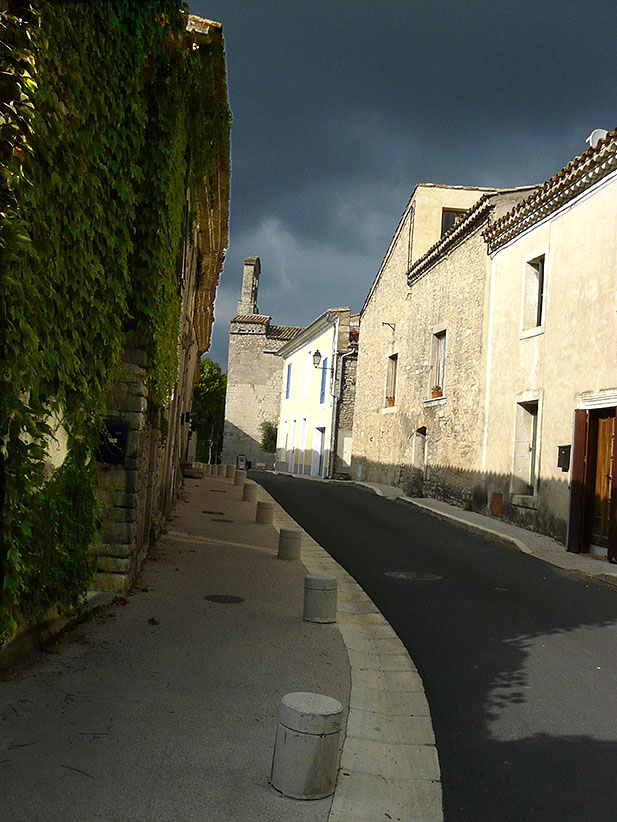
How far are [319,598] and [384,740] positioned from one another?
229 centimetres

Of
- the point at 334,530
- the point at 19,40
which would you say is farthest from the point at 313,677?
the point at 334,530

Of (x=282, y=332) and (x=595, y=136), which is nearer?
(x=595, y=136)

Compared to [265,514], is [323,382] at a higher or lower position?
higher

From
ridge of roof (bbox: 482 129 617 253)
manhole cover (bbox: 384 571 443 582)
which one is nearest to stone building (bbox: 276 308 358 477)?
ridge of roof (bbox: 482 129 617 253)

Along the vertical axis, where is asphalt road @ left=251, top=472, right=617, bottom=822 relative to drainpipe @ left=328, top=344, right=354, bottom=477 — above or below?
below

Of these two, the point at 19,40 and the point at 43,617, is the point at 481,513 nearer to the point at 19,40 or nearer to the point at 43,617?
the point at 43,617

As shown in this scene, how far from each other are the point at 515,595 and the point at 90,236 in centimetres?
587

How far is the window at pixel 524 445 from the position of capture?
15.1 meters

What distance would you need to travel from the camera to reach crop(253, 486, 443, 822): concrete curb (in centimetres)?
335

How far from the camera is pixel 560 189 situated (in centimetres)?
1330

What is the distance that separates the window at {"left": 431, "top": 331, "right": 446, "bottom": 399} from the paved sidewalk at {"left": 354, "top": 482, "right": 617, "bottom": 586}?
11.0ft

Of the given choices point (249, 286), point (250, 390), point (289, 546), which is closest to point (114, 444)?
point (289, 546)

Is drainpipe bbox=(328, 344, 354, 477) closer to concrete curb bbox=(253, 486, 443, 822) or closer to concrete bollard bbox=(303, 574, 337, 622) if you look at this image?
concrete curb bbox=(253, 486, 443, 822)

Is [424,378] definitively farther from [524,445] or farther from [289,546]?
[289,546]
